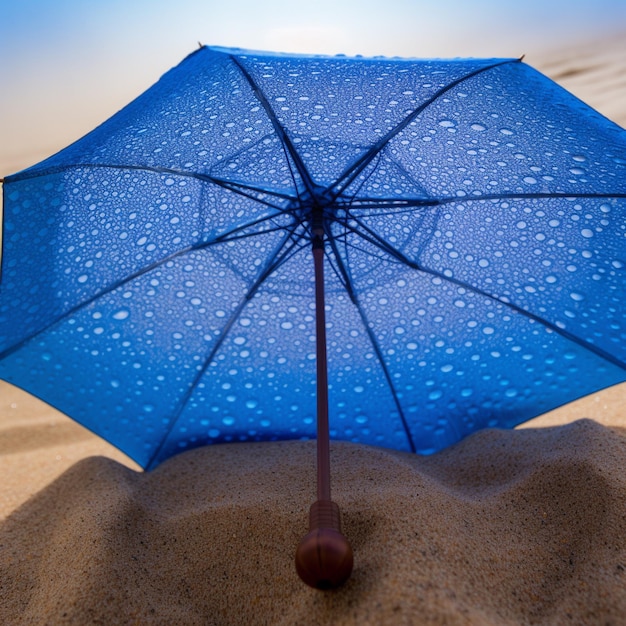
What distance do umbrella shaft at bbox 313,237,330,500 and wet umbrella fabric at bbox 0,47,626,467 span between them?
0.15 metres

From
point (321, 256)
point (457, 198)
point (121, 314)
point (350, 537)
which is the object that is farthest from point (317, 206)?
point (350, 537)

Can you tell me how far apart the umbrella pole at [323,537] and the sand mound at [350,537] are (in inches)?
4.0

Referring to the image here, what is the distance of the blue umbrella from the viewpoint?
5.15ft

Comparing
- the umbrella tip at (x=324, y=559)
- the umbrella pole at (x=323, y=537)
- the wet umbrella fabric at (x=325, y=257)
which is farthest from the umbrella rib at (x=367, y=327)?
the umbrella tip at (x=324, y=559)

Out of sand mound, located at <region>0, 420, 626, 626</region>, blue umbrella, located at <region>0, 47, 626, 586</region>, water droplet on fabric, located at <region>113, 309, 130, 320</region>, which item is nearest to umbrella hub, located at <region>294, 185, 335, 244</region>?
blue umbrella, located at <region>0, 47, 626, 586</region>

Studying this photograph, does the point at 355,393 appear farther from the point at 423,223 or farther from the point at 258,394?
the point at 423,223

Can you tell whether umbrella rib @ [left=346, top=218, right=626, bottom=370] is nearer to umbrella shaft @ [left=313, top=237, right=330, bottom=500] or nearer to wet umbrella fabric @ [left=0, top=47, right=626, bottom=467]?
wet umbrella fabric @ [left=0, top=47, right=626, bottom=467]

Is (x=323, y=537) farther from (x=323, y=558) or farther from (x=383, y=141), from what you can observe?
(x=383, y=141)

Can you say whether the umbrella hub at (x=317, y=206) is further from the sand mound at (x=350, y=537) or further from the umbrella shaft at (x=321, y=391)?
the sand mound at (x=350, y=537)

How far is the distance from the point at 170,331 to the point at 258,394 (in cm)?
Result: 33

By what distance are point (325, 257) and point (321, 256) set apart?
8.5 inches

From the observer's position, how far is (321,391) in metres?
1.49

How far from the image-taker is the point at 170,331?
181cm

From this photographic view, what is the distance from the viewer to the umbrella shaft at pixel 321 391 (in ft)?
4.34
